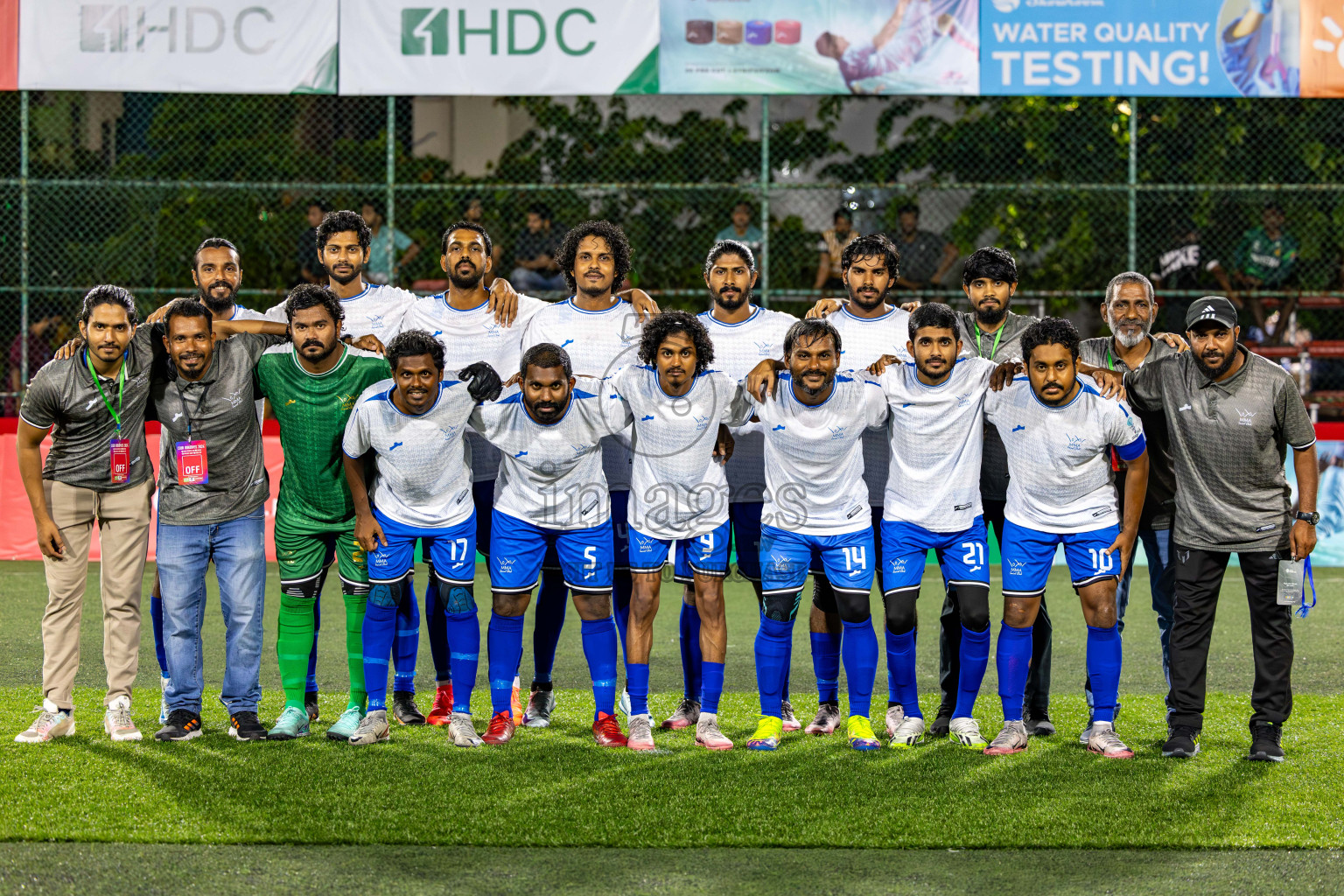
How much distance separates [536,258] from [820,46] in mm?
3294

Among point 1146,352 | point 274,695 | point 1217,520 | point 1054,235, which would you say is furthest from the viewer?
point 1054,235

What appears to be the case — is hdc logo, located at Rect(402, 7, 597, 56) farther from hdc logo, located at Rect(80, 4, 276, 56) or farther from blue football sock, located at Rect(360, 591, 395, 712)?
blue football sock, located at Rect(360, 591, 395, 712)

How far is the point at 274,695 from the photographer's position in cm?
678

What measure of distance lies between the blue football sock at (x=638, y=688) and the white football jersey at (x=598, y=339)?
87cm

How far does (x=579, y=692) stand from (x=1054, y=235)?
394 inches

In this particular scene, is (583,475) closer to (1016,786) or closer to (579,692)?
(579,692)

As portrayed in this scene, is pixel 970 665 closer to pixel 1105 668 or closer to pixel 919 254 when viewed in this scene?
pixel 1105 668

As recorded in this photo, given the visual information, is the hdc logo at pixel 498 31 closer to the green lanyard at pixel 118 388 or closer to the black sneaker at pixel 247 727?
the green lanyard at pixel 118 388

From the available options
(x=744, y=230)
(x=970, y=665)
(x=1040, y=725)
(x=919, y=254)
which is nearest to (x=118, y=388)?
(x=970, y=665)

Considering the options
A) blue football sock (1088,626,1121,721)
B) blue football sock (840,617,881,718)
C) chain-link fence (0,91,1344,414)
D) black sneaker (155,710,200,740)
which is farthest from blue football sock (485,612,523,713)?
chain-link fence (0,91,1344,414)

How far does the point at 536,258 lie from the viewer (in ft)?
43.7

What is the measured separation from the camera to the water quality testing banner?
11.9m

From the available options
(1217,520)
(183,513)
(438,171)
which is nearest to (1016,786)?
(1217,520)

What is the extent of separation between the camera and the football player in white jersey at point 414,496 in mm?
5734
